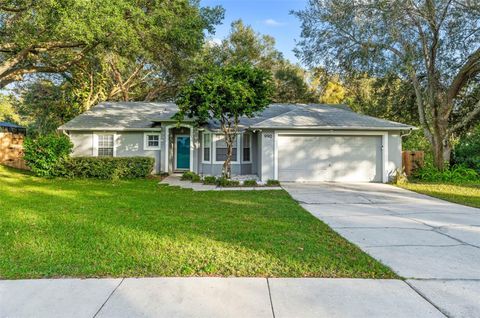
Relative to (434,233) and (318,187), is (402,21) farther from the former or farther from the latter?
(434,233)

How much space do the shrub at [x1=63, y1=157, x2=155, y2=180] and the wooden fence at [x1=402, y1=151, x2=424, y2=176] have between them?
39.6 ft

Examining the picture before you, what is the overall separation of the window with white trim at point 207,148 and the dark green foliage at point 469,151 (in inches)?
498

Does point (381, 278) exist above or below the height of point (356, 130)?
below

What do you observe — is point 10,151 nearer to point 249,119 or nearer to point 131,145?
point 131,145

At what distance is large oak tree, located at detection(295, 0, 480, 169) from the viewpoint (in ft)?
43.2

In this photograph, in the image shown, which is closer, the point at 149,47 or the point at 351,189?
the point at 351,189

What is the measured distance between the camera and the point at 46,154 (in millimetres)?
13141

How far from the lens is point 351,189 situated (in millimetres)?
10930

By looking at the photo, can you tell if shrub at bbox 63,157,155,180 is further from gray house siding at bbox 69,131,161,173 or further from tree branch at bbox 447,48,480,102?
tree branch at bbox 447,48,480,102

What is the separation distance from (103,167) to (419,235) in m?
12.2

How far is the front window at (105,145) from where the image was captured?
15.4m

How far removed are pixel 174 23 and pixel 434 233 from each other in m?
12.0

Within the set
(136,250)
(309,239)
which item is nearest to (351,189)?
(309,239)

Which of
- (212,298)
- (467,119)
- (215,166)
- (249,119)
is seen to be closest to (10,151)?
(215,166)
